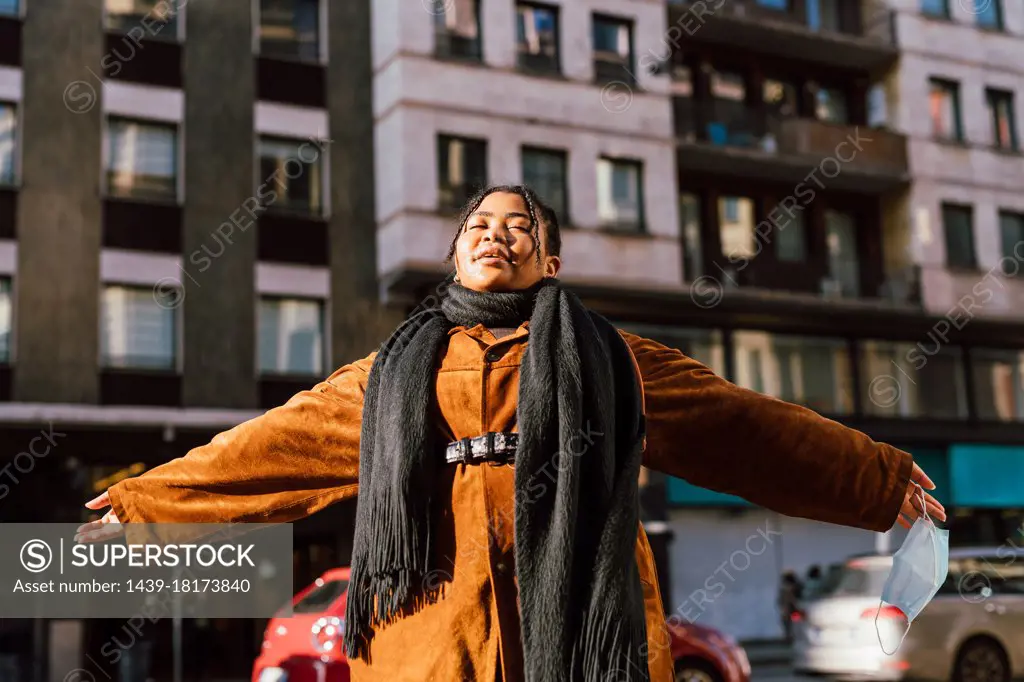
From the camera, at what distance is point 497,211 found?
321 cm

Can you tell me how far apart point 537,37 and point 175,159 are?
6.84m

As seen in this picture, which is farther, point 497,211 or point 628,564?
point 497,211

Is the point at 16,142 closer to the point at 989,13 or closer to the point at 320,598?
the point at 320,598

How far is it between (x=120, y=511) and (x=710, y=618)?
66.0ft

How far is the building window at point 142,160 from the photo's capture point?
62.9ft

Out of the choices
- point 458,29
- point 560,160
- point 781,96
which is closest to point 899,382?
point 781,96

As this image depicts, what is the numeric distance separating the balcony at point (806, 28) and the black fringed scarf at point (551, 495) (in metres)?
22.1

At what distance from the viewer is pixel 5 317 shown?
1800cm

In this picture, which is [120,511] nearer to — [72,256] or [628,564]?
[628,564]

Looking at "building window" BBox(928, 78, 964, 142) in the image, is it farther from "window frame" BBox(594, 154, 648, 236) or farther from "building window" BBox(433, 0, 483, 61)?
"building window" BBox(433, 0, 483, 61)

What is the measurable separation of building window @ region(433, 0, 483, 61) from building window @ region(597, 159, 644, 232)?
3058 millimetres

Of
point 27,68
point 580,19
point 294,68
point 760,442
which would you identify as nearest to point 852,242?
point 580,19

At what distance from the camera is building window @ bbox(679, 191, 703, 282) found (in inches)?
926

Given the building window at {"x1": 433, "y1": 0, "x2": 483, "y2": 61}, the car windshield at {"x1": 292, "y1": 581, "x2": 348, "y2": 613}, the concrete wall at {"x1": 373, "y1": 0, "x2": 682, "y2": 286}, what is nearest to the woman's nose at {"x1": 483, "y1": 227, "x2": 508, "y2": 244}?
the car windshield at {"x1": 292, "y1": 581, "x2": 348, "y2": 613}
